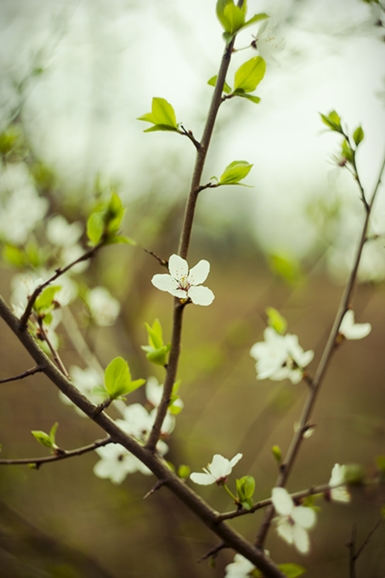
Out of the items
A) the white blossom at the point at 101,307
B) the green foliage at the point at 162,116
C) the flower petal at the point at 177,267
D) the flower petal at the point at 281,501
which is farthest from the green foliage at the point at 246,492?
the white blossom at the point at 101,307

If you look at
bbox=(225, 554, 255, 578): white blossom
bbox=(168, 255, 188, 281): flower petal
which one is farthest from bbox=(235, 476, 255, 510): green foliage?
bbox=(168, 255, 188, 281): flower petal

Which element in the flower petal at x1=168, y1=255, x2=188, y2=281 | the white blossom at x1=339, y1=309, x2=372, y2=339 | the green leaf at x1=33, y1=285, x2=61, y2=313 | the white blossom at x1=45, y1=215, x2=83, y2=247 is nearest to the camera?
the flower petal at x1=168, y1=255, x2=188, y2=281

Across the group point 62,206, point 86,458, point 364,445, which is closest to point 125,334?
point 62,206

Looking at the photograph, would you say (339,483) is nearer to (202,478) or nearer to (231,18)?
(202,478)

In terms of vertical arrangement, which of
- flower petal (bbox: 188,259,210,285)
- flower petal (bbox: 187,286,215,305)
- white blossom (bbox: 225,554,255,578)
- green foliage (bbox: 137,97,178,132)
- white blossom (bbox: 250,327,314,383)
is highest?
green foliage (bbox: 137,97,178,132)

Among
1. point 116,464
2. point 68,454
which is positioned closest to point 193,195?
point 68,454

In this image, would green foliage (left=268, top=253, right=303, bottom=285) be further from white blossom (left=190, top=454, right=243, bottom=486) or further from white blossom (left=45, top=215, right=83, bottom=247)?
Answer: white blossom (left=190, top=454, right=243, bottom=486)

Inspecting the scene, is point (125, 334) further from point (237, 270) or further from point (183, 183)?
point (237, 270)

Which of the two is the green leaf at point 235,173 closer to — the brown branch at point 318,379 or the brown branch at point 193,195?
the brown branch at point 193,195
